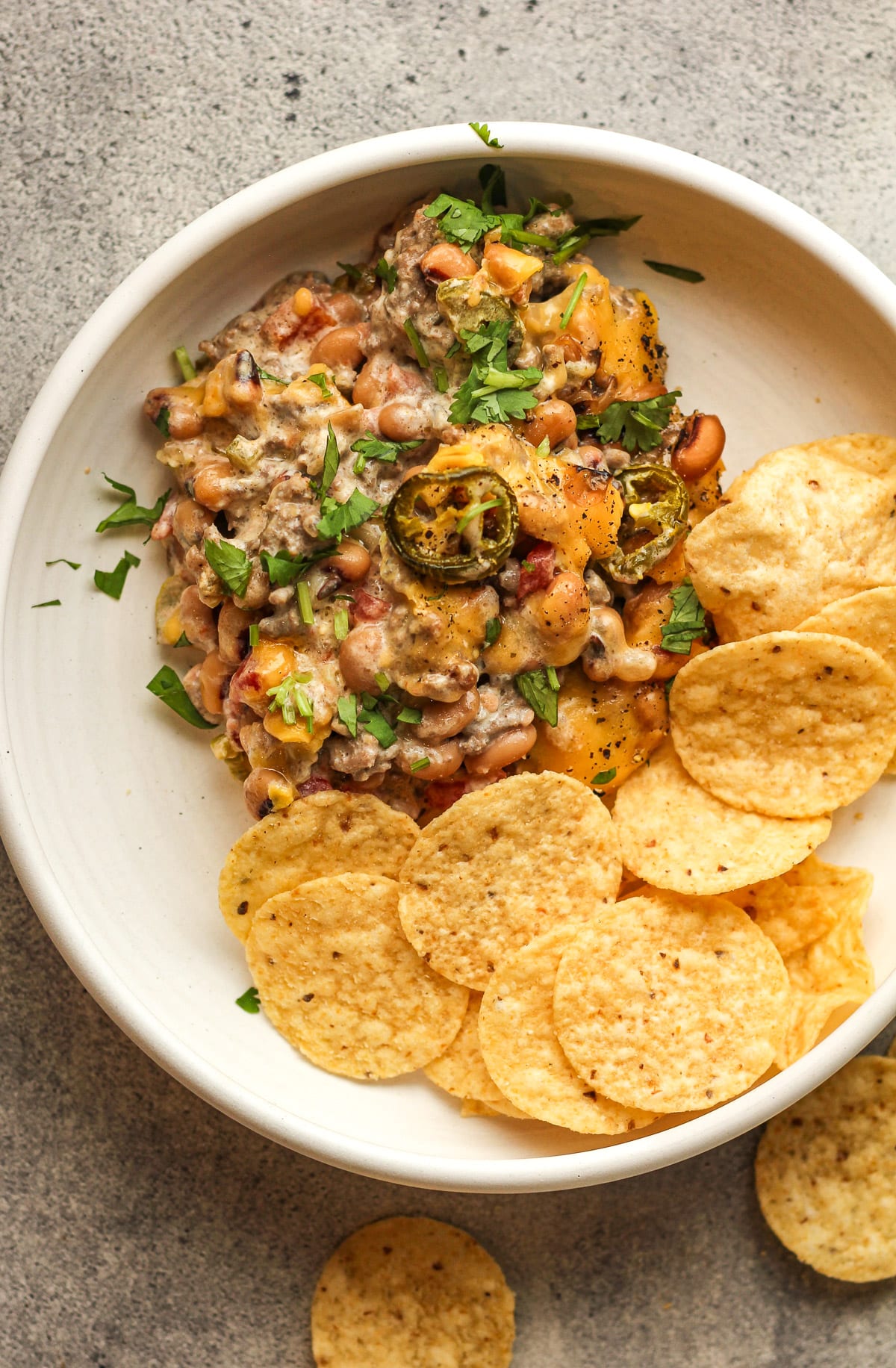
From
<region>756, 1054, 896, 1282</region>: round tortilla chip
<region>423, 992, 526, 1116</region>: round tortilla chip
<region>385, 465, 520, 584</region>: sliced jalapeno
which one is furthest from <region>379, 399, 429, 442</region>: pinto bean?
<region>756, 1054, 896, 1282</region>: round tortilla chip

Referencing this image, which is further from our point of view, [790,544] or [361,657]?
[790,544]

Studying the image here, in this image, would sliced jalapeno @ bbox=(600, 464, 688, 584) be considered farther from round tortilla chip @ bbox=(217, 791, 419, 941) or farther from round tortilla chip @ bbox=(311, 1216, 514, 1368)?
round tortilla chip @ bbox=(311, 1216, 514, 1368)

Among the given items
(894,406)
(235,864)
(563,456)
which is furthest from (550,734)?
(894,406)

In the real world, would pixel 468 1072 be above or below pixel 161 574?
below

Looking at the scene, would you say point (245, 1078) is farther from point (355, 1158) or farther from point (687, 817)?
point (687, 817)

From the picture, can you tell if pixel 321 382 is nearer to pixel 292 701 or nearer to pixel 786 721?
pixel 292 701

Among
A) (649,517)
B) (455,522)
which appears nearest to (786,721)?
(649,517)
